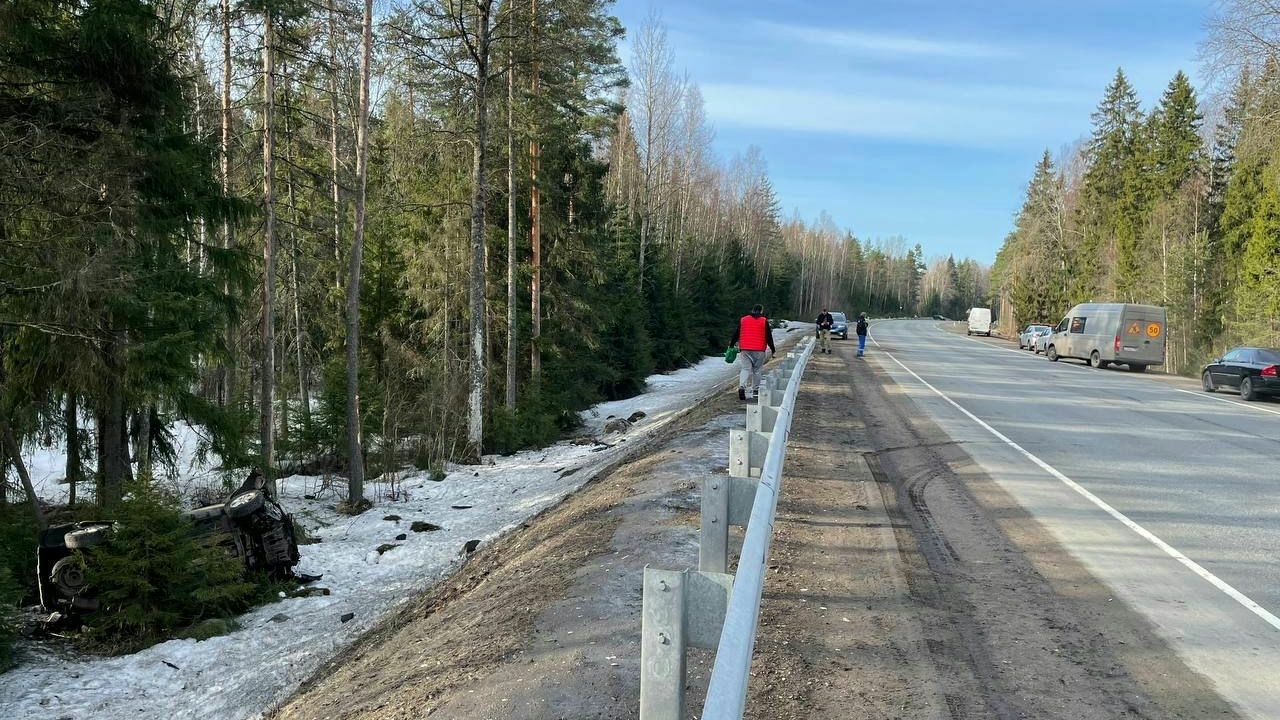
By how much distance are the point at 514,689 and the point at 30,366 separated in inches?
352

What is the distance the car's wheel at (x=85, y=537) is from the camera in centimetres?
841

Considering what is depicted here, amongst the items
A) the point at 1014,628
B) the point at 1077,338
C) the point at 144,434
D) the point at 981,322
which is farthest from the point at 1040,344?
the point at 1014,628

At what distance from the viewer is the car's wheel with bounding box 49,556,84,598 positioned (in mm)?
8323

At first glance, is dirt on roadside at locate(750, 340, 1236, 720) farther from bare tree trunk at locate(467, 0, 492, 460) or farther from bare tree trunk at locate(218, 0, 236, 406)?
bare tree trunk at locate(467, 0, 492, 460)

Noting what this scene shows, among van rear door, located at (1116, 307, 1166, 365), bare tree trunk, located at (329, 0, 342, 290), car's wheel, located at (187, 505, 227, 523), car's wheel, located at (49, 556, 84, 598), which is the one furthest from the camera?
van rear door, located at (1116, 307, 1166, 365)

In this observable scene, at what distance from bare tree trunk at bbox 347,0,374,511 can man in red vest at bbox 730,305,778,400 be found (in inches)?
294

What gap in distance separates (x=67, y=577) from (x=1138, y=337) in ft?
109

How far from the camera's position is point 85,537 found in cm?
849

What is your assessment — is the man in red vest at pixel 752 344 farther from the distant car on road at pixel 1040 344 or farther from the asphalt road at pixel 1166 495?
the distant car on road at pixel 1040 344

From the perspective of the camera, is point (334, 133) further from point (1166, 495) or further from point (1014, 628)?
point (1014, 628)

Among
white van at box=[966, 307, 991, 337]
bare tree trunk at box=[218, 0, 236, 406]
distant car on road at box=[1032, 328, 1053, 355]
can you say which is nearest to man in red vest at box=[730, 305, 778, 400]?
bare tree trunk at box=[218, 0, 236, 406]

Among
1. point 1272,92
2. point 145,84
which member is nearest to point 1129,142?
point 1272,92

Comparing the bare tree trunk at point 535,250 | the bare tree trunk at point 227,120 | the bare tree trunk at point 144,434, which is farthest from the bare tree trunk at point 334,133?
the bare tree trunk at point 535,250

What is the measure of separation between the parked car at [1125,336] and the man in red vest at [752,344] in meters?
21.6
